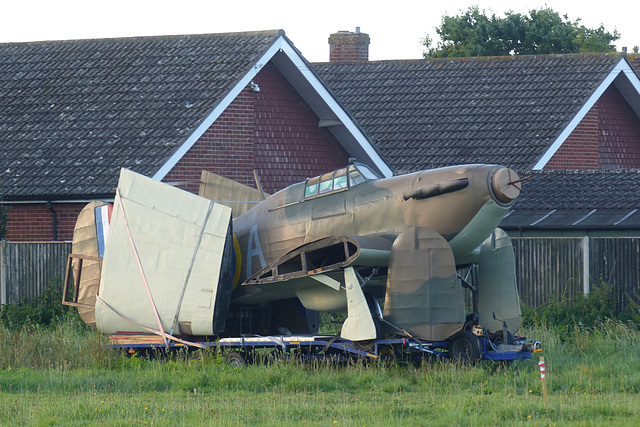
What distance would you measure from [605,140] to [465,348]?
1704cm

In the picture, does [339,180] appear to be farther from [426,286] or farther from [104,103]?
[104,103]

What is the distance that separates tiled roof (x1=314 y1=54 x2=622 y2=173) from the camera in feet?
88.2

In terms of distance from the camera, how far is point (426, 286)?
42.3 feet

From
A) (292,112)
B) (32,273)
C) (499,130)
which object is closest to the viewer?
(32,273)

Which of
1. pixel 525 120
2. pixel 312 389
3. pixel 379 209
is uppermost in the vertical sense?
pixel 525 120

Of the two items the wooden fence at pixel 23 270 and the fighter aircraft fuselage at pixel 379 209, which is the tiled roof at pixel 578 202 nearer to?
the fighter aircraft fuselage at pixel 379 209

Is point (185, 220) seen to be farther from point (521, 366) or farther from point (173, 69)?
point (173, 69)

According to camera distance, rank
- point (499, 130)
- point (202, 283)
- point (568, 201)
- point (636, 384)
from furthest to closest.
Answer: point (499, 130), point (568, 201), point (202, 283), point (636, 384)

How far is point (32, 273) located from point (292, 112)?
6811mm

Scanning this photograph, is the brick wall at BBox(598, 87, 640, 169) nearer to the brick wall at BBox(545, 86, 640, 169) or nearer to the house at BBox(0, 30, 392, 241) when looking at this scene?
the brick wall at BBox(545, 86, 640, 169)

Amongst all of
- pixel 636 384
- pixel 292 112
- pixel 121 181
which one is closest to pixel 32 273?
pixel 121 181

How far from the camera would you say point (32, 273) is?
63.0 feet

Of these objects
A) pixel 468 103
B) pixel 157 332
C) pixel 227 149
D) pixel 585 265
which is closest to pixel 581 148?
pixel 468 103

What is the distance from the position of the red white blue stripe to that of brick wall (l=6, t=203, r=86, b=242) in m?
3.98
